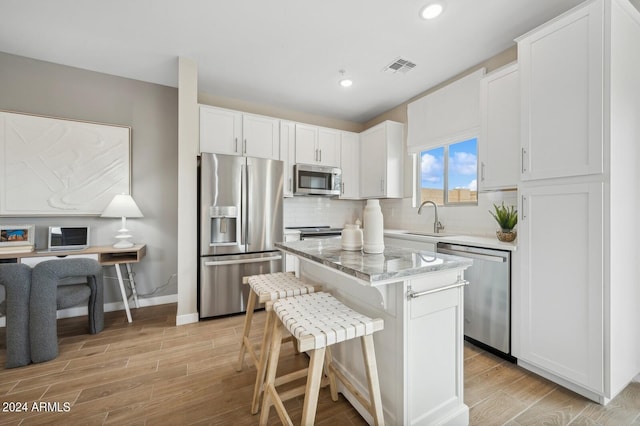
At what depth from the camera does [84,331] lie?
2625 millimetres

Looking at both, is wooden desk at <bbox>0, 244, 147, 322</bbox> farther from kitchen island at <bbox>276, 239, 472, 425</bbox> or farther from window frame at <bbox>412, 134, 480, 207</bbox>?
window frame at <bbox>412, 134, 480, 207</bbox>

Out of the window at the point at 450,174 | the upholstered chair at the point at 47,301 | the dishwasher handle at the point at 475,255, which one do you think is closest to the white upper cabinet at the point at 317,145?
the window at the point at 450,174

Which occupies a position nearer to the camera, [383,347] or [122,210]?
[383,347]

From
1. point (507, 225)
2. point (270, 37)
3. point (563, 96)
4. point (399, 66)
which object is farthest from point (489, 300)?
point (270, 37)

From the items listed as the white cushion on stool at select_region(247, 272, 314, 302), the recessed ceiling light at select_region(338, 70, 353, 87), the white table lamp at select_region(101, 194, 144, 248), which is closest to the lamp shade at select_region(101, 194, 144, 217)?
the white table lamp at select_region(101, 194, 144, 248)

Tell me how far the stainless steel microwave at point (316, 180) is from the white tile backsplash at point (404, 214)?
0.42 metres

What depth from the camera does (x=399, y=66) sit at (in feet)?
9.56

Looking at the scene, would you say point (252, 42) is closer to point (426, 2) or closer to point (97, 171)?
point (426, 2)

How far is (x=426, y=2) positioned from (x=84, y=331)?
4225 millimetres

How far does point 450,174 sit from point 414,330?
2.62 m

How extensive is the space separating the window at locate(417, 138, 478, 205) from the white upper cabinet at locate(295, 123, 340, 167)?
129 centimetres

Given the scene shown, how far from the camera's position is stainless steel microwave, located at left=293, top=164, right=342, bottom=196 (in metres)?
3.75

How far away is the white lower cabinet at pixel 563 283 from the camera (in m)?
1.60

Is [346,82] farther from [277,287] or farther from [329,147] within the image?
[277,287]
